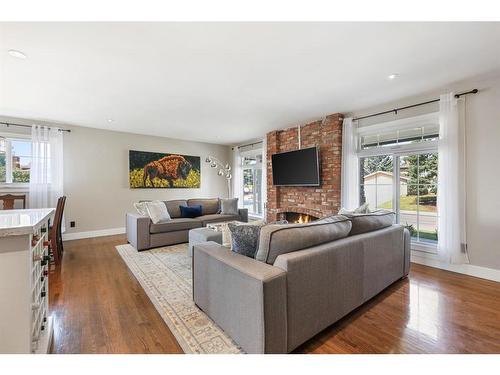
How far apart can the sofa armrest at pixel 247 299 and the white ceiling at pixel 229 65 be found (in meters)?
1.79

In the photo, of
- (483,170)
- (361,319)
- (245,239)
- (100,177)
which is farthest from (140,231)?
(483,170)

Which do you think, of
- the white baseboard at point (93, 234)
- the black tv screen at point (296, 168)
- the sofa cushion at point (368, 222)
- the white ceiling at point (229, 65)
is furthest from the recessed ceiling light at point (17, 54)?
the black tv screen at point (296, 168)

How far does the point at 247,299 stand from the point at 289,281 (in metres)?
0.28

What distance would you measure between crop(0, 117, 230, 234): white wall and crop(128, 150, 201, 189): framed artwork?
0.14 m

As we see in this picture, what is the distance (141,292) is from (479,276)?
3.96 meters

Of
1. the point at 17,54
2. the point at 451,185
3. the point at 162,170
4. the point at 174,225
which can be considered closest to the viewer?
the point at 17,54

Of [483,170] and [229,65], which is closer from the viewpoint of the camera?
[229,65]

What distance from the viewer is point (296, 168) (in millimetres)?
4801

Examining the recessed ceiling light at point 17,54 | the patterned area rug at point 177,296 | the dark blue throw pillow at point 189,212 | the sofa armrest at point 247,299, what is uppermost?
the recessed ceiling light at point 17,54

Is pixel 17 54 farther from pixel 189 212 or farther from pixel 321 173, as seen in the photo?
pixel 321 173

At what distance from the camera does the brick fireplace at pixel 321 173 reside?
420cm

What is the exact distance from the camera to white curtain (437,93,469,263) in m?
2.96

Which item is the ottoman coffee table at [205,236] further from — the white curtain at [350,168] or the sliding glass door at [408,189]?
the sliding glass door at [408,189]
